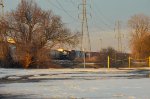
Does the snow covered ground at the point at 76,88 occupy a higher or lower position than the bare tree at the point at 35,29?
lower

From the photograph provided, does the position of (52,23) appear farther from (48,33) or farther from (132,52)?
(132,52)

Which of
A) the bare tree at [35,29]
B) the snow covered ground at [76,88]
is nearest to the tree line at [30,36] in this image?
the bare tree at [35,29]

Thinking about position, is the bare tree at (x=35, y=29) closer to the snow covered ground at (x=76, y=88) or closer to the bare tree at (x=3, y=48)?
the bare tree at (x=3, y=48)

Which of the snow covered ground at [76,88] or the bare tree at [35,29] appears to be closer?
the snow covered ground at [76,88]

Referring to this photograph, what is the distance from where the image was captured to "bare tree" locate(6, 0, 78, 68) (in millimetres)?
60969

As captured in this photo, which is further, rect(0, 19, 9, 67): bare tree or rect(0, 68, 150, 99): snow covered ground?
rect(0, 19, 9, 67): bare tree

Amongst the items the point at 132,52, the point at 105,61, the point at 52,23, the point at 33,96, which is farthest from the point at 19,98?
the point at 132,52

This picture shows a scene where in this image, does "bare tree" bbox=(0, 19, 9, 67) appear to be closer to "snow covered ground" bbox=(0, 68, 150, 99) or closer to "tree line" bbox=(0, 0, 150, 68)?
"tree line" bbox=(0, 0, 150, 68)

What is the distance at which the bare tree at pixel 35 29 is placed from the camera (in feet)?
200

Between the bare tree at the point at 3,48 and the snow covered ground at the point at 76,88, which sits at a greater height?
the bare tree at the point at 3,48

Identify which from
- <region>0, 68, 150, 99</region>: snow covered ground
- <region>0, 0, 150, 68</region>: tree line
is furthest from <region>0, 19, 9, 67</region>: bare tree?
<region>0, 68, 150, 99</region>: snow covered ground

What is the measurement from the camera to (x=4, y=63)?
58719 mm

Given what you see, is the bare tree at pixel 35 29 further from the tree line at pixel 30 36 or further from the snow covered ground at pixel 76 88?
the snow covered ground at pixel 76 88

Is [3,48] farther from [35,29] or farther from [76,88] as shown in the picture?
[76,88]
